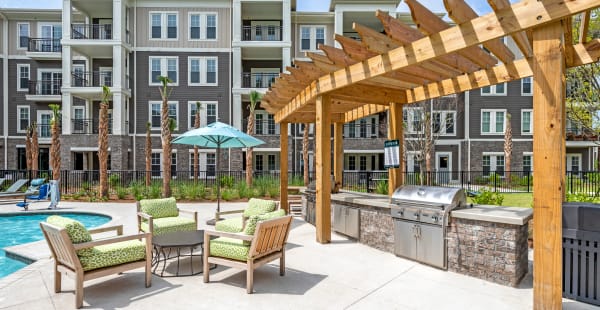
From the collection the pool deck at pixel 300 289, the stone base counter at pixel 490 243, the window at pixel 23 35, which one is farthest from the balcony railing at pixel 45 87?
the stone base counter at pixel 490 243

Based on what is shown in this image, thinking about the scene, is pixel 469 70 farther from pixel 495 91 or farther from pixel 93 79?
pixel 93 79

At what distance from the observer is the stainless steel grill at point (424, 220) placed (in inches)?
205

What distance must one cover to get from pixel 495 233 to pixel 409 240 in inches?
53.4

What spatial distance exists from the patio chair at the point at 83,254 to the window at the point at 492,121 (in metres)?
25.9

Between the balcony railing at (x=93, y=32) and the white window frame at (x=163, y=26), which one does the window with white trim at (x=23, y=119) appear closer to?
the balcony railing at (x=93, y=32)

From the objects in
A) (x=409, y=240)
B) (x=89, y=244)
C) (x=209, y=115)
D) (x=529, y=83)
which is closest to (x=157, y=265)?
(x=89, y=244)

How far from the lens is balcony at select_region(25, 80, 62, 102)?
2398 cm

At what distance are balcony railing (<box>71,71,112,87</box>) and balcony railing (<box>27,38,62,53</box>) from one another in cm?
367

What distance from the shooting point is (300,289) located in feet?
14.9

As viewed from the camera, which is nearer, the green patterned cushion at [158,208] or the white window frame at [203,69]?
the green patterned cushion at [158,208]

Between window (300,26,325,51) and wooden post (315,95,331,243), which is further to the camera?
window (300,26,325,51)

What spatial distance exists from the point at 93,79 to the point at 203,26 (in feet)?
26.8

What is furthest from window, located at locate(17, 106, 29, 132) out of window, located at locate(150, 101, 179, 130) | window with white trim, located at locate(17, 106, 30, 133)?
window, located at locate(150, 101, 179, 130)

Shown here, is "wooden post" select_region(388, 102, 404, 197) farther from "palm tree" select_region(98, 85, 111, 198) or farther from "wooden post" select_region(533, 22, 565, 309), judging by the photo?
"palm tree" select_region(98, 85, 111, 198)
